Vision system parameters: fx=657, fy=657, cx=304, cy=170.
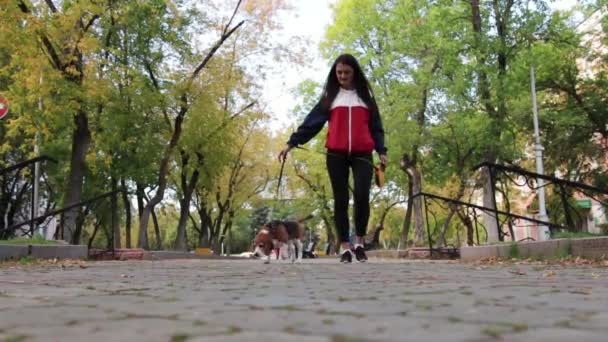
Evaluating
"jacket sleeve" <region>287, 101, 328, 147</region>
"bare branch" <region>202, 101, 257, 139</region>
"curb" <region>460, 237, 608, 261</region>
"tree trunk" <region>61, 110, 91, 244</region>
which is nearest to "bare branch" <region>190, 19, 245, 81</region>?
"bare branch" <region>202, 101, 257, 139</region>

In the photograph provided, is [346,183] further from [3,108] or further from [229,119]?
[229,119]

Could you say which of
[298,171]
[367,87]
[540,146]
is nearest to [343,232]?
[367,87]

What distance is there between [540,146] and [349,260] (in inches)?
529

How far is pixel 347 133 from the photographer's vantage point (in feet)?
25.7

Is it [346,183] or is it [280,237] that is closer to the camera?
[346,183]

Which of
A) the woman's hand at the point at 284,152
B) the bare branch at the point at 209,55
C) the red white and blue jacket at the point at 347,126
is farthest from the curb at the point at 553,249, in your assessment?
the bare branch at the point at 209,55

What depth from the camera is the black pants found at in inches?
311

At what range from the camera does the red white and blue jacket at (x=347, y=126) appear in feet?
25.7

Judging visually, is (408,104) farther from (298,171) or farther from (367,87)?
(298,171)

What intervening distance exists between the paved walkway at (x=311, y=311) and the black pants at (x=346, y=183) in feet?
10.9

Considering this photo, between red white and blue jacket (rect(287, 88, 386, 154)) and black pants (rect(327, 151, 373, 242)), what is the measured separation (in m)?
0.12

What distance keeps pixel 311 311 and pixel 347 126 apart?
5141 millimetres

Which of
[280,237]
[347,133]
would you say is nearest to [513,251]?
[347,133]

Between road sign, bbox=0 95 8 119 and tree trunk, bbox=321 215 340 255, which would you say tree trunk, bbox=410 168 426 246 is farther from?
tree trunk, bbox=321 215 340 255
